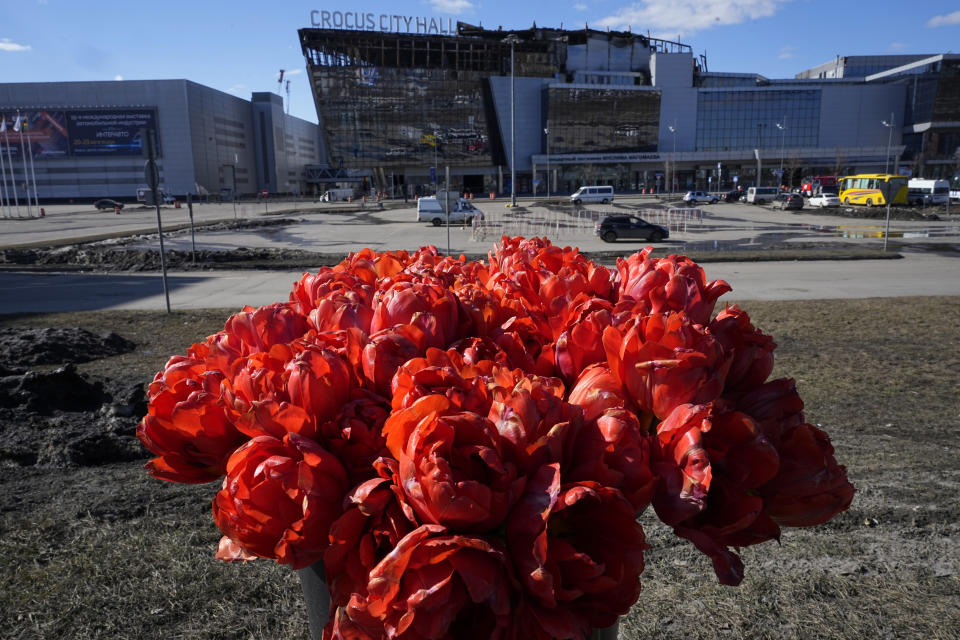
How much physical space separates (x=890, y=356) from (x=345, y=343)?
9101 mm

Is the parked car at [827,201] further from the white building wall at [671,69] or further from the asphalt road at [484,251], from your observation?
the white building wall at [671,69]

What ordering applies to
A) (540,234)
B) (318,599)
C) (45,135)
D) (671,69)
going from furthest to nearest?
(671,69), (45,135), (540,234), (318,599)

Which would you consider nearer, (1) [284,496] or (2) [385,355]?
(1) [284,496]

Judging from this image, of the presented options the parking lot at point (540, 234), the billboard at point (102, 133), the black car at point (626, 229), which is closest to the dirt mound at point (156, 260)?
the parking lot at point (540, 234)

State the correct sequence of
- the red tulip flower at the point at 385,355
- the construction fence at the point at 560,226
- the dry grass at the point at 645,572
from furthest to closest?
the construction fence at the point at 560,226, the dry grass at the point at 645,572, the red tulip flower at the point at 385,355

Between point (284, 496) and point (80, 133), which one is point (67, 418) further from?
point (80, 133)

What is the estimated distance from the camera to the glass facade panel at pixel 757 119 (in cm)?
9962

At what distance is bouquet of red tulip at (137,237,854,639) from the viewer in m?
1.05

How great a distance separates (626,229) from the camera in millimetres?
28188

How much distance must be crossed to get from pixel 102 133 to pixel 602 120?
7298 cm

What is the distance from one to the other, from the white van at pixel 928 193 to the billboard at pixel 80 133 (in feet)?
311

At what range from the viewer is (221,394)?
53.1 inches

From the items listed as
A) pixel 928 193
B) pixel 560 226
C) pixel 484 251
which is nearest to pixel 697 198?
pixel 928 193

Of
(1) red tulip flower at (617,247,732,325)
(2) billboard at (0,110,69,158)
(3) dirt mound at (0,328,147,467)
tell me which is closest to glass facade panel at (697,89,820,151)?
(2) billboard at (0,110,69,158)
